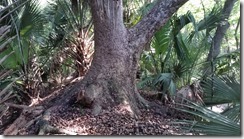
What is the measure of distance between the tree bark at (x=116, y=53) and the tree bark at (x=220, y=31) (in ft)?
1.23

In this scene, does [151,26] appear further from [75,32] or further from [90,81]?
[75,32]

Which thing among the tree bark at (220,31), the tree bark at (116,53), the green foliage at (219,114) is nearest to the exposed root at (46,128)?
the tree bark at (116,53)

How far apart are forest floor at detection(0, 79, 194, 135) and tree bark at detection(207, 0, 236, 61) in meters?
0.50

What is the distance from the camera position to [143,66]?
2670mm

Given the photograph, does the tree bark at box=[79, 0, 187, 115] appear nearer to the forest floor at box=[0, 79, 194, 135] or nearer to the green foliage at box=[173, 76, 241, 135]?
the forest floor at box=[0, 79, 194, 135]

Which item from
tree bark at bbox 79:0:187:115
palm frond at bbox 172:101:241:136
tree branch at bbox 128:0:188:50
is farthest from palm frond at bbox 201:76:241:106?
tree branch at bbox 128:0:188:50

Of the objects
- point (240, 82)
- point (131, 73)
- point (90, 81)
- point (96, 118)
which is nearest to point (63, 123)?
point (96, 118)

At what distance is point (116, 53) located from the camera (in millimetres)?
2053

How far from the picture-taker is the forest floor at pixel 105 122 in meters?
1.74

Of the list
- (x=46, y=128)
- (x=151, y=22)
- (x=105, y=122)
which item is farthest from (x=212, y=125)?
(x=151, y=22)

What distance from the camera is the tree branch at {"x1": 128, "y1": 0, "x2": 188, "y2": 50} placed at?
212 cm

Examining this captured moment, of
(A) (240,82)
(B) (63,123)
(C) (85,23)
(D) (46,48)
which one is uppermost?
(C) (85,23)

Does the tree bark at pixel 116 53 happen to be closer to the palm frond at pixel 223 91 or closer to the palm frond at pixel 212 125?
the palm frond at pixel 223 91

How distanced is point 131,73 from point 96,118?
404mm
